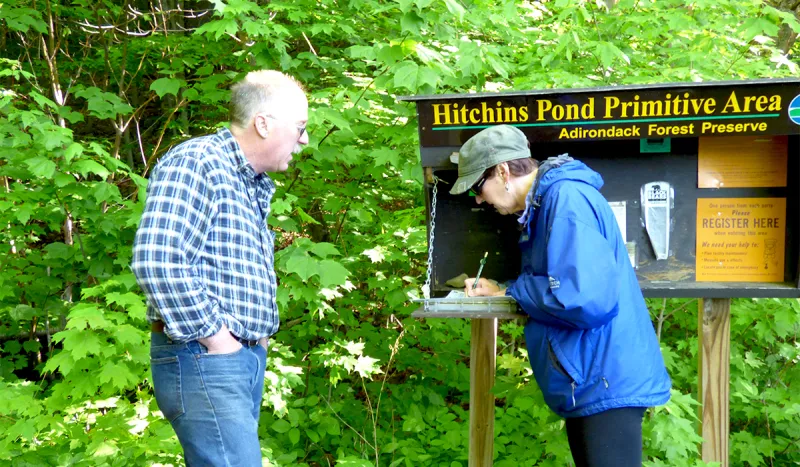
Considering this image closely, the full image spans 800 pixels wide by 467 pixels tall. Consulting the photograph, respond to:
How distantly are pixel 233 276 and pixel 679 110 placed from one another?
6.50ft

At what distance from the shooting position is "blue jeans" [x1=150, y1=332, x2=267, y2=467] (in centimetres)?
210

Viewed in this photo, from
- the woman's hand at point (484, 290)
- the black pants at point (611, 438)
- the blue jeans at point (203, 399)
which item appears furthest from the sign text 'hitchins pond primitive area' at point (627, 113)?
the blue jeans at point (203, 399)

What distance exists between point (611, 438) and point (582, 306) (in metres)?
0.53

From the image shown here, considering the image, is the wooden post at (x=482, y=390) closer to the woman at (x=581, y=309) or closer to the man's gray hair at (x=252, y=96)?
the woman at (x=581, y=309)

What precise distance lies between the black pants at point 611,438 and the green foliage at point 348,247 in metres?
0.88

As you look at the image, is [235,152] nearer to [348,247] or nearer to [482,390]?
[482,390]

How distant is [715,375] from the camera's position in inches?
132

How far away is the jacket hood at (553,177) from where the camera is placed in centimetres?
235

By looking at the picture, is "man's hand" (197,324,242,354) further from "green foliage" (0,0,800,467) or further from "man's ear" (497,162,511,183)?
"green foliage" (0,0,800,467)

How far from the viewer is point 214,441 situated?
212 cm

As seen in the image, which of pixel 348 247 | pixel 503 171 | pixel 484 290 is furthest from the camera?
pixel 348 247

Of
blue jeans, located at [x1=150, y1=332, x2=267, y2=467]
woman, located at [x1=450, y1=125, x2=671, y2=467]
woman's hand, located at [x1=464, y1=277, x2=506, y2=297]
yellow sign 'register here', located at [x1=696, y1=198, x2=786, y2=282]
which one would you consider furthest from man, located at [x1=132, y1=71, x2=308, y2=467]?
yellow sign 'register here', located at [x1=696, y1=198, x2=786, y2=282]

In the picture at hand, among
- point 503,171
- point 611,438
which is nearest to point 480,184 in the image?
point 503,171

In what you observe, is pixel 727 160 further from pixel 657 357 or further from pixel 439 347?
pixel 439 347
